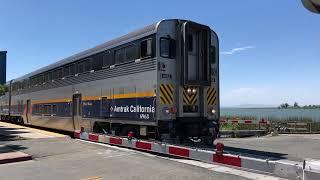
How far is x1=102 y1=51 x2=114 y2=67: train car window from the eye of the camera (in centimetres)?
1681

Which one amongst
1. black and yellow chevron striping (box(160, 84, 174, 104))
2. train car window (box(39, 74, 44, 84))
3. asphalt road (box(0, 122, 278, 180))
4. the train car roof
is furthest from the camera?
train car window (box(39, 74, 44, 84))

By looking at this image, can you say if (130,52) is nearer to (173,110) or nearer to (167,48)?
(167,48)

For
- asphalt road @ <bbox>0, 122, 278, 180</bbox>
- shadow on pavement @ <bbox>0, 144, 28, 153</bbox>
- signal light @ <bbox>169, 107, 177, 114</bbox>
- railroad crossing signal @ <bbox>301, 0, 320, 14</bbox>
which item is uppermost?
railroad crossing signal @ <bbox>301, 0, 320, 14</bbox>

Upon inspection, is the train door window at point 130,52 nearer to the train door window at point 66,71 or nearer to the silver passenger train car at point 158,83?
the silver passenger train car at point 158,83

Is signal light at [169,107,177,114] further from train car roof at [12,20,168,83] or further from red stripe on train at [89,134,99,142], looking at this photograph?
red stripe on train at [89,134,99,142]

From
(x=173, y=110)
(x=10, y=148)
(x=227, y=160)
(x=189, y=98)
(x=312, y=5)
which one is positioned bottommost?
(x=10, y=148)

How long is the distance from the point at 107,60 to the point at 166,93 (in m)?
3.88

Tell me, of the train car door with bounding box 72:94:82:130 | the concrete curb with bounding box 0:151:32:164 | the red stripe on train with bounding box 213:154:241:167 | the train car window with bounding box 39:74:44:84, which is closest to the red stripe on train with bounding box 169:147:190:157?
the red stripe on train with bounding box 213:154:241:167

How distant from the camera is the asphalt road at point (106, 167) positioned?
10203 mm

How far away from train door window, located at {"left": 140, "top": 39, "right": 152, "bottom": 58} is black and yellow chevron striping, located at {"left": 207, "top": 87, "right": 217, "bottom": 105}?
2630 mm

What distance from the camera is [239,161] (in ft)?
32.3

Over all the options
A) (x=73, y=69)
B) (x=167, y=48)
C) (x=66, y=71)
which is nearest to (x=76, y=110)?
(x=73, y=69)

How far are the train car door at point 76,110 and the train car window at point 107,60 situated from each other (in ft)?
11.8

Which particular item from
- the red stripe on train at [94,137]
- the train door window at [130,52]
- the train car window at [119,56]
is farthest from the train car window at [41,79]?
the train door window at [130,52]
